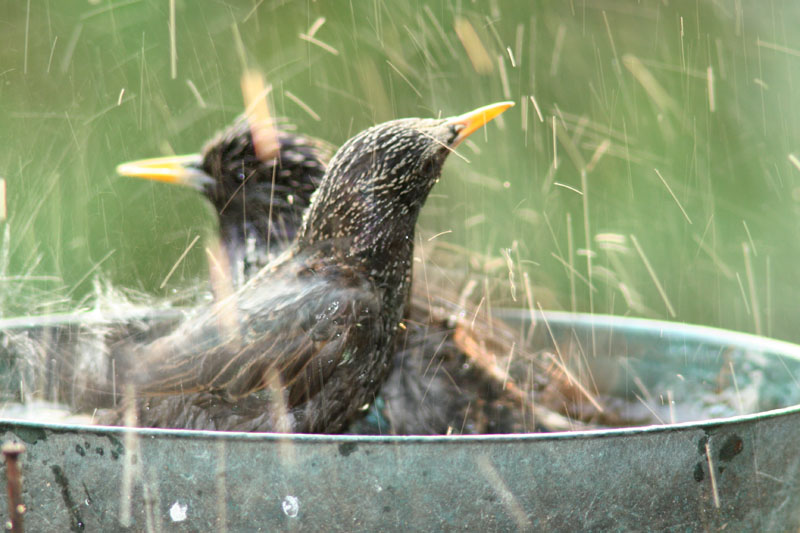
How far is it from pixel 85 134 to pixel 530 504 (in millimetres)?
3382

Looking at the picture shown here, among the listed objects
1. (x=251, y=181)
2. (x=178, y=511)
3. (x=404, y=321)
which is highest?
(x=178, y=511)

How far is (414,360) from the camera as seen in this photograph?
8.13 ft

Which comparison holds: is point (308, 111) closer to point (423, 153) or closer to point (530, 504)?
point (423, 153)

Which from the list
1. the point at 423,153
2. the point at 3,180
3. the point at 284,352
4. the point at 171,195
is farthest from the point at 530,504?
the point at 3,180

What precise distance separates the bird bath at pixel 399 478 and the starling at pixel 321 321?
77 centimetres

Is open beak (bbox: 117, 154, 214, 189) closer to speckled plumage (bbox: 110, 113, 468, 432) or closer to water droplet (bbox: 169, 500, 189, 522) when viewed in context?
speckled plumage (bbox: 110, 113, 468, 432)

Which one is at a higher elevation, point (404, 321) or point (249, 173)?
point (249, 173)

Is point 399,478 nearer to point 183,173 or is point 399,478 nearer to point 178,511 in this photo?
point 178,511

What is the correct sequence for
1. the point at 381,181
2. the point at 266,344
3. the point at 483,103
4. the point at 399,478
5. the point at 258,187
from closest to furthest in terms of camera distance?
the point at 399,478 < the point at 266,344 < the point at 381,181 < the point at 258,187 < the point at 483,103

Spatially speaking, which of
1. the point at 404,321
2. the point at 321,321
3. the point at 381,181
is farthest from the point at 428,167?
the point at 321,321

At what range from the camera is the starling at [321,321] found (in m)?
2.04

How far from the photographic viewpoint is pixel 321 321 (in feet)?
6.96

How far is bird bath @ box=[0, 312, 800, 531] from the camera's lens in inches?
45.3

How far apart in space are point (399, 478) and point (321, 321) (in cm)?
99
